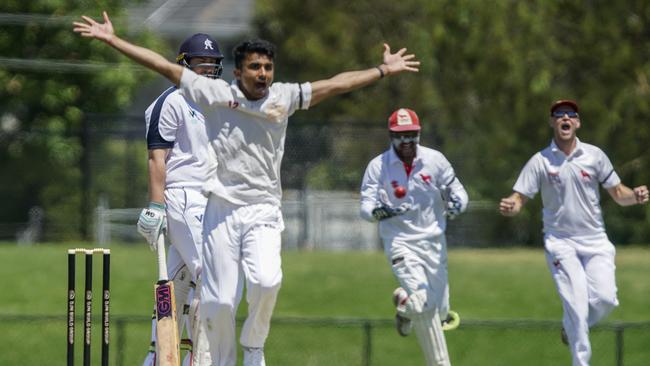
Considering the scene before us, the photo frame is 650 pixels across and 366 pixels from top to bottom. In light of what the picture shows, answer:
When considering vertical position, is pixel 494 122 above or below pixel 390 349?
above

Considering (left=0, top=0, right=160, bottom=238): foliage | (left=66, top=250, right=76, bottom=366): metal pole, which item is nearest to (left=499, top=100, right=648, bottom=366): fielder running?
(left=66, top=250, right=76, bottom=366): metal pole

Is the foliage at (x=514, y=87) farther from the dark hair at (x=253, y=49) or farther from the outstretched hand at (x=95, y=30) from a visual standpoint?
the outstretched hand at (x=95, y=30)

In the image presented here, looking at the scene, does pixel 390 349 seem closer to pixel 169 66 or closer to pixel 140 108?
pixel 169 66

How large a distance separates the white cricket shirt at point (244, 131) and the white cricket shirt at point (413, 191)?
223 centimetres

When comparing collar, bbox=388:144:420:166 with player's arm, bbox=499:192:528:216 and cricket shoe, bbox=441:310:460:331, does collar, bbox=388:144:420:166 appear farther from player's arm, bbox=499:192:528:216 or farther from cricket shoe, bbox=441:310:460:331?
cricket shoe, bbox=441:310:460:331

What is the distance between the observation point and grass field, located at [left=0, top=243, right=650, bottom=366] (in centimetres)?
1441

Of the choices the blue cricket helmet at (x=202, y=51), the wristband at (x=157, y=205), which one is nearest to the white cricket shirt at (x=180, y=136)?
the blue cricket helmet at (x=202, y=51)

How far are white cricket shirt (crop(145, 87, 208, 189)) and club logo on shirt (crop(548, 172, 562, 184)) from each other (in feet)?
9.69

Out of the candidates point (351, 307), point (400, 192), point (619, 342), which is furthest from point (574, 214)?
point (351, 307)

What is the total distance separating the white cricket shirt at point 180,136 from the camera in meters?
9.59

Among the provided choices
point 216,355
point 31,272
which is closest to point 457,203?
point 216,355

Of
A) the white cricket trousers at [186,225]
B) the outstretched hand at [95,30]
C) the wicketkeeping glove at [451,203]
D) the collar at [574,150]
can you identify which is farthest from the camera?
the collar at [574,150]

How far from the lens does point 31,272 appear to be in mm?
20234

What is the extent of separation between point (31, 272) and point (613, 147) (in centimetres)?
1229
